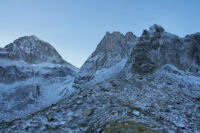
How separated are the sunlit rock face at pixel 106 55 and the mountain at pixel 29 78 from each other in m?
7.79

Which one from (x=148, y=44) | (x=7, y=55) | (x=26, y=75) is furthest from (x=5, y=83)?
(x=148, y=44)

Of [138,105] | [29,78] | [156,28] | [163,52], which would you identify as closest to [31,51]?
[29,78]

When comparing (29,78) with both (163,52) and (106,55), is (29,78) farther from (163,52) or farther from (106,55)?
(163,52)

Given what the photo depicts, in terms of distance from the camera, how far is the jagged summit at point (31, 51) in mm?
78450

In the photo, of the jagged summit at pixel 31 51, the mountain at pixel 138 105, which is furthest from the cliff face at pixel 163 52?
the jagged summit at pixel 31 51

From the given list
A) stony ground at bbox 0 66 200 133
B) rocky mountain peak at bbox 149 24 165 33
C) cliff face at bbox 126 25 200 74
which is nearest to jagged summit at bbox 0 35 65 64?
rocky mountain peak at bbox 149 24 165 33

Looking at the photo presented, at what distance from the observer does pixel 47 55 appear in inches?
3733

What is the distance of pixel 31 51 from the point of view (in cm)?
8750

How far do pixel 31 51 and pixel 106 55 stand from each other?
52460mm

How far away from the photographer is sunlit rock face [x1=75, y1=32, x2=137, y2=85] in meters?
48.8

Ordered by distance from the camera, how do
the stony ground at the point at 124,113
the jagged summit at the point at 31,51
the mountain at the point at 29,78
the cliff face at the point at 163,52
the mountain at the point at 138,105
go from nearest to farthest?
the stony ground at the point at 124,113 < the mountain at the point at 138,105 < the cliff face at the point at 163,52 < the mountain at the point at 29,78 < the jagged summit at the point at 31,51

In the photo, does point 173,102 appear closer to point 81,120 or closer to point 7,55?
point 81,120

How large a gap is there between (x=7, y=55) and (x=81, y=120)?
81.0 meters

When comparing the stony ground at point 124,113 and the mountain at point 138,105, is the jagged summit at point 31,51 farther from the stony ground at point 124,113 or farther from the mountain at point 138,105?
the stony ground at point 124,113
